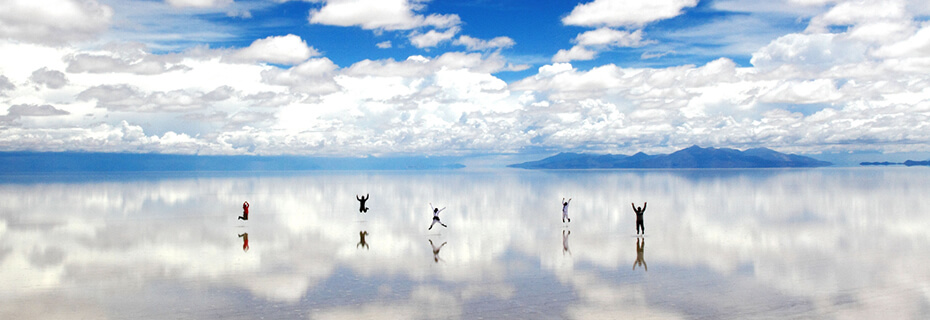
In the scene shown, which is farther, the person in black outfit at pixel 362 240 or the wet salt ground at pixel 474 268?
the person in black outfit at pixel 362 240

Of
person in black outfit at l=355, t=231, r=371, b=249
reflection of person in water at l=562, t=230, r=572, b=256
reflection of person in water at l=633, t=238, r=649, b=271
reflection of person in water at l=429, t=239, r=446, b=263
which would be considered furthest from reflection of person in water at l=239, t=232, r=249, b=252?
reflection of person in water at l=633, t=238, r=649, b=271

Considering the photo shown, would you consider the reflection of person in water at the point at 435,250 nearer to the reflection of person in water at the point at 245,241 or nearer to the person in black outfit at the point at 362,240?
the person in black outfit at the point at 362,240

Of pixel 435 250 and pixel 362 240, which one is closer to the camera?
pixel 435 250

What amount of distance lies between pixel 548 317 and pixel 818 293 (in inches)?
337

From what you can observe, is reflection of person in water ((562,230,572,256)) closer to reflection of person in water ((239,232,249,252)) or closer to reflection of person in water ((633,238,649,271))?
reflection of person in water ((633,238,649,271))

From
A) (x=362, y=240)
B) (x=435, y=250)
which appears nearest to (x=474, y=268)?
(x=435, y=250)

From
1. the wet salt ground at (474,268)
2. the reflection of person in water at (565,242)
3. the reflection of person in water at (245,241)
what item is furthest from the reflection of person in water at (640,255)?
the reflection of person in water at (245,241)

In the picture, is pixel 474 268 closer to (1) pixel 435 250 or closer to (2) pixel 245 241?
(1) pixel 435 250

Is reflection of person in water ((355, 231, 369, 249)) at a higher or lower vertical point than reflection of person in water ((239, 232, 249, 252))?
higher

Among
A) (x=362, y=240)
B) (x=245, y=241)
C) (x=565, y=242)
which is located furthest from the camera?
(x=245, y=241)

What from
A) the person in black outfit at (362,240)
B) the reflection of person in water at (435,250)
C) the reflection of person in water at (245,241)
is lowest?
the reflection of person in water at (245,241)

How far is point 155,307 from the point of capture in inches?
→ 712

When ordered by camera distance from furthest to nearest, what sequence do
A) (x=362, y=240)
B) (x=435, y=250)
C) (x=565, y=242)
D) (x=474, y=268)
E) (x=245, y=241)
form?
(x=245, y=241) → (x=362, y=240) → (x=565, y=242) → (x=435, y=250) → (x=474, y=268)

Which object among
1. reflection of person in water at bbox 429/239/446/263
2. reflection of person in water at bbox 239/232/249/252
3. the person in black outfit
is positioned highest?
the person in black outfit
